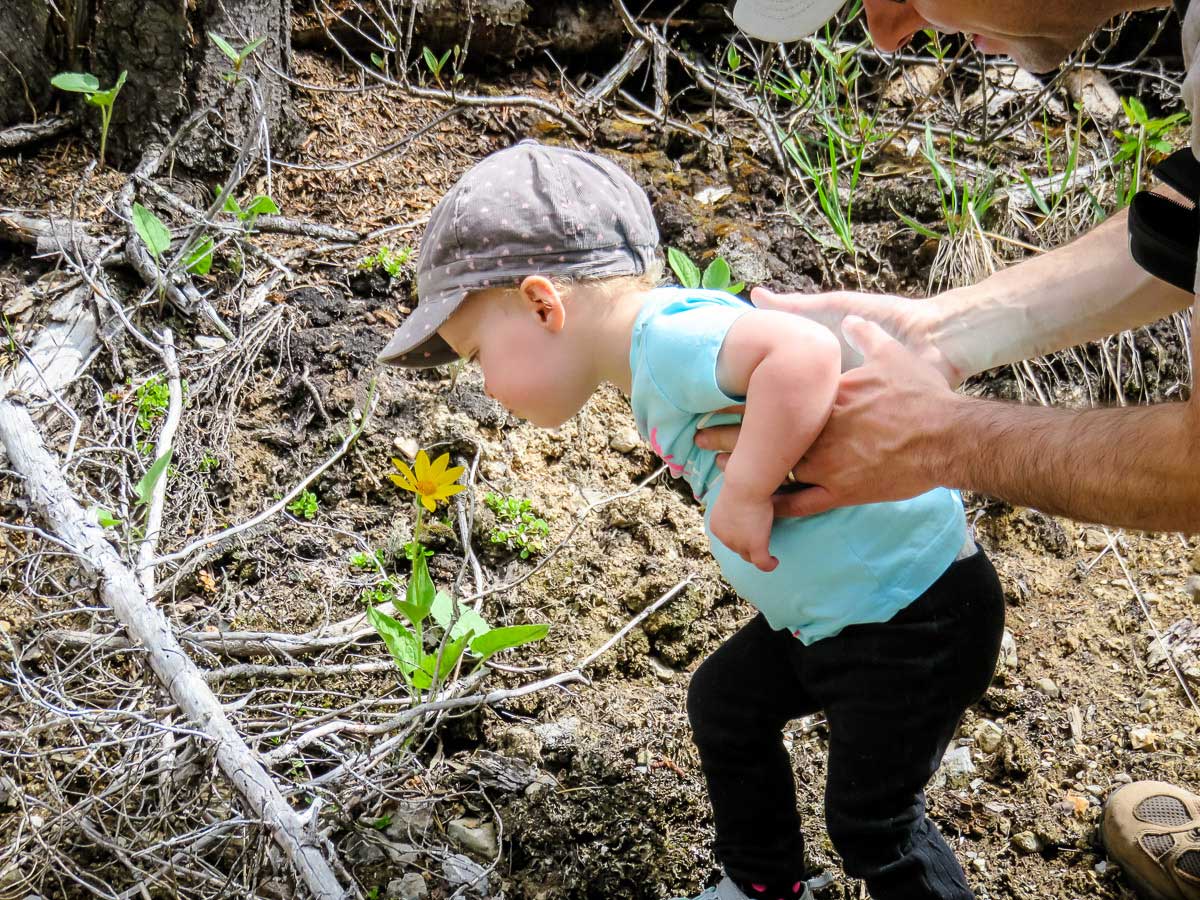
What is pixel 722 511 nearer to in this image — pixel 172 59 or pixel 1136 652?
pixel 1136 652

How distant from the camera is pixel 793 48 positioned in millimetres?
4043

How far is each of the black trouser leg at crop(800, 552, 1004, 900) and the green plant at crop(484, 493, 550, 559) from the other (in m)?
1.04

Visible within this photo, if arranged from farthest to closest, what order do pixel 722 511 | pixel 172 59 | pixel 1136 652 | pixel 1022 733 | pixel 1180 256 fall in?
pixel 172 59
pixel 1136 652
pixel 1022 733
pixel 722 511
pixel 1180 256

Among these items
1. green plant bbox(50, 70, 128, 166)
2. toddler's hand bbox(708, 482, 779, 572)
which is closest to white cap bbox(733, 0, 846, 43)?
toddler's hand bbox(708, 482, 779, 572)

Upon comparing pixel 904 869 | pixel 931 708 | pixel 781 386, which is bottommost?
Result: pixel 904 869

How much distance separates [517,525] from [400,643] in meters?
0.74

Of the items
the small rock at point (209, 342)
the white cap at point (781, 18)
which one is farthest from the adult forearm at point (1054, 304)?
the small rock at point (209, 342)

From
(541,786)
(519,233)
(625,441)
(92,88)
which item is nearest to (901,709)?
(541,786)

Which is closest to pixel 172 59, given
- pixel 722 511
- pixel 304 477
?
pixel 304 477

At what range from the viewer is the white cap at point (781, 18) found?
194 cm

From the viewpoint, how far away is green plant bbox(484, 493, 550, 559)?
2.73m

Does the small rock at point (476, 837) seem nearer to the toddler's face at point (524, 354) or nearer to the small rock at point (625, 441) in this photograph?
the toddler's face at point (524, 354)

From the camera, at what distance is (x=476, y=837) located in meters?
2.18

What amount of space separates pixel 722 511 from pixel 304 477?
1461 mm
